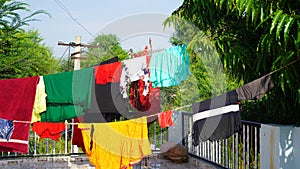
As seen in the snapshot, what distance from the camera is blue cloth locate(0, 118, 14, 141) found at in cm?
456

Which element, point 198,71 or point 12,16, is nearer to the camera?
point 198,71

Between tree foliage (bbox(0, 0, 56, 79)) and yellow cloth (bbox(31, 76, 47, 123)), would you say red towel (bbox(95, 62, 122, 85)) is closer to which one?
yellow cloth (bbox(31, 76, 47, 123))

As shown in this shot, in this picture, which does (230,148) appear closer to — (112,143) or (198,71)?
(198,71)

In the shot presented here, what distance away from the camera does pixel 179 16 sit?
5293mm

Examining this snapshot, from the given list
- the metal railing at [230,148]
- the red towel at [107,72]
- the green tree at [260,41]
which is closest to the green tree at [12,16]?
the metal railing at [230,148]

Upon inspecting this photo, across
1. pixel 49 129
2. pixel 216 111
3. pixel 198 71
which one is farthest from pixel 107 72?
pixel 216 111

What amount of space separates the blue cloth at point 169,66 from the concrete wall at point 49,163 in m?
1.93

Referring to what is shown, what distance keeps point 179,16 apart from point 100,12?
5.09 meters

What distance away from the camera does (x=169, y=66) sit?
5.24m

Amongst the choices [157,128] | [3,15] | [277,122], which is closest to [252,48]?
[277,122]

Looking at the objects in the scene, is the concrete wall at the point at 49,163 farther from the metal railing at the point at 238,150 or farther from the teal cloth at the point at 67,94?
the metal railing at the point at 238,150

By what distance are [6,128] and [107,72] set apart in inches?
57.2

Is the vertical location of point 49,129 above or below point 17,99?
below

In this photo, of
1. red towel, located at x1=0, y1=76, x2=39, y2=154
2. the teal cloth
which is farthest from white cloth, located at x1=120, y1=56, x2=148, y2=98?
red towel, located at x1=0, y1=76, x2=39, y2=154
